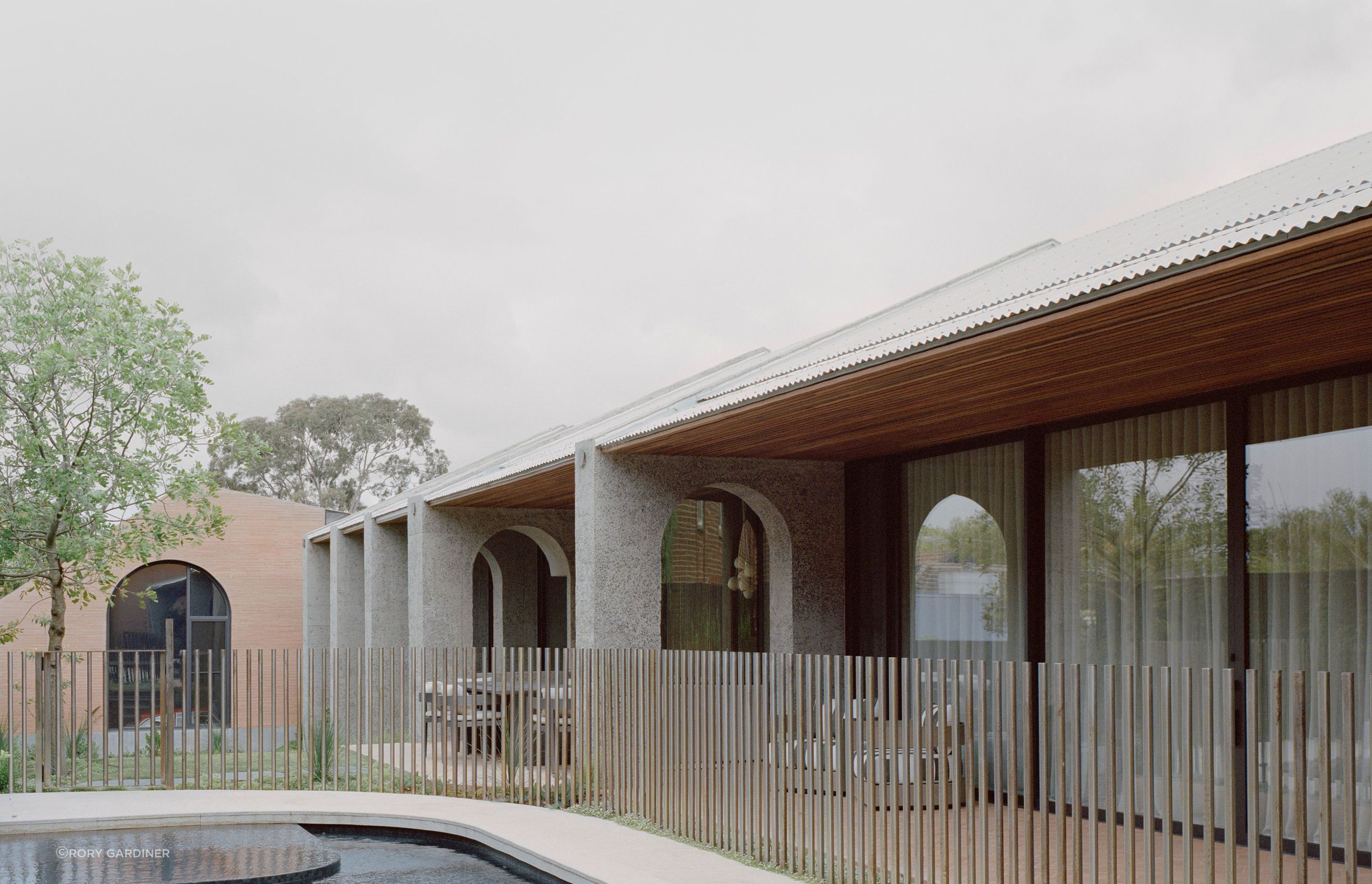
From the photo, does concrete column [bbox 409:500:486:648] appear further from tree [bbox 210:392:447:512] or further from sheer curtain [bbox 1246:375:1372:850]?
tree [bbox 210:392:447:512]

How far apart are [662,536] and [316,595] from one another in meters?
16.0

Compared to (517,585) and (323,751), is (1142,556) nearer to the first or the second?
(323,751)

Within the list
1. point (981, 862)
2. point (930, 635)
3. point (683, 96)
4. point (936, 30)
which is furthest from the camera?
point (683, 96)

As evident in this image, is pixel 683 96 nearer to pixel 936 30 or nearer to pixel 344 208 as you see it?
pixel 936 30

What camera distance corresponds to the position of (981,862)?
25.2 feet

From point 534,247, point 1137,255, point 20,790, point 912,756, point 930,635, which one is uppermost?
point 534,247

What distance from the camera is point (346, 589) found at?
2241 cm

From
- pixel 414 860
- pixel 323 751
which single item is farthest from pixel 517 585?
pixel 414 860

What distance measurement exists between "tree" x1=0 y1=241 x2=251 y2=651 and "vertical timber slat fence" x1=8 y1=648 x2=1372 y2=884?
1.85 m

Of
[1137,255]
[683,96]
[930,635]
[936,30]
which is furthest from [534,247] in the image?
[1137,255]

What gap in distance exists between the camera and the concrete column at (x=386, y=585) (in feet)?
60.6

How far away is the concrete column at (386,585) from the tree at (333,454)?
3139 centimetres

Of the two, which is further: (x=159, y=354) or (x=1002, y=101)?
(x=1002, y=101)

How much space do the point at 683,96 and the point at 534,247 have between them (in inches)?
646
